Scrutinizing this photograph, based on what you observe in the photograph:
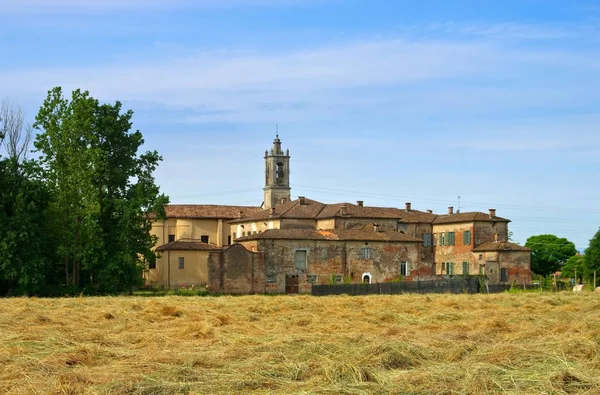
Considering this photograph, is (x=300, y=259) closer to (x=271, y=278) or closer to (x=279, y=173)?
(x=271, y=278)

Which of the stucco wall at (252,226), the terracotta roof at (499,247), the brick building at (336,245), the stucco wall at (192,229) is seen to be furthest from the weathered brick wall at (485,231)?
the stucco wall at (192,229)

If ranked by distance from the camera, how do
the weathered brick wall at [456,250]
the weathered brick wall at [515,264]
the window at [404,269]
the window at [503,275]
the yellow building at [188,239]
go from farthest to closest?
the weathered brick wall at [456,250] → the yellow building at [188,239] → the weathered brick wall at [515,264] → the window at [503,275] → the window at [404,269]

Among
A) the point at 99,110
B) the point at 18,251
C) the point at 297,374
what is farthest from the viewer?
the point at 99,110

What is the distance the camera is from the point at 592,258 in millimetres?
68125

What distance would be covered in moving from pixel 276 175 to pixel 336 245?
3832 centimetres

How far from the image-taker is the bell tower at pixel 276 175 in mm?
96250

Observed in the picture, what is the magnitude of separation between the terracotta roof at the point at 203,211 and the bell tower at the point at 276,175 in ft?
57.7

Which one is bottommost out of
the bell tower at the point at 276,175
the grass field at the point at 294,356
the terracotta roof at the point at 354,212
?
the grass field at the point at 294,356

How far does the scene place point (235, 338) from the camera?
55.8 ft

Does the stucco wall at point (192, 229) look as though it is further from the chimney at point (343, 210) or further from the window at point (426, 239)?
the window at point (426, 239)

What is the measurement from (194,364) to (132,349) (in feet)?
9.44

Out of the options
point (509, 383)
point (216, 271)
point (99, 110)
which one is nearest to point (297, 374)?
point (509, 383)

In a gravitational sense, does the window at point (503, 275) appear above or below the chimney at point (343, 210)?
below

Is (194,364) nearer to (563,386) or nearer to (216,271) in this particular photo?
(563,386)
